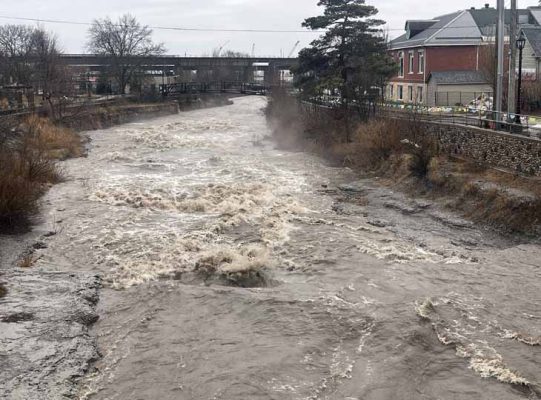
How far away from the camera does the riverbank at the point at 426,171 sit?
64.7 feet

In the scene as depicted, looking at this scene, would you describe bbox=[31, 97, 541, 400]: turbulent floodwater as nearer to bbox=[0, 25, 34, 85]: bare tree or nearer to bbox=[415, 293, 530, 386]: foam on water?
bbox=[415, 293, 530, 386]: foam on water

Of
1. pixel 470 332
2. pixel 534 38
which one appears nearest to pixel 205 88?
pixel 534 38

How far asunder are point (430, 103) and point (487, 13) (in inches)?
441

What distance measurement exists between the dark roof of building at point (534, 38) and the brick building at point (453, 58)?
766 mm

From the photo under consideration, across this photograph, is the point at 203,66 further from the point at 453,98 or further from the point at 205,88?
the point at 453,98

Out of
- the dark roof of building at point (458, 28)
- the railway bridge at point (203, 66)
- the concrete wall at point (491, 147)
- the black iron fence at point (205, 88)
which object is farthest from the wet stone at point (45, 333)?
the railway bridge at point (203, 66)

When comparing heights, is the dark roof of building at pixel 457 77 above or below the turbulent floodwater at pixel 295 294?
above

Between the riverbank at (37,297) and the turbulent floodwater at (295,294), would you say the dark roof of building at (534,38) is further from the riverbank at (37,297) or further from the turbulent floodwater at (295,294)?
the riverbank at (37,297)

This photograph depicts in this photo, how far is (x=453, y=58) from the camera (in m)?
48.8

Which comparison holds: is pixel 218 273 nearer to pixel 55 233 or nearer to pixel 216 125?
pixel 55 233

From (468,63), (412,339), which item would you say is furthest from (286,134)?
(412,339)

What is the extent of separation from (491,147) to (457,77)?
25148 mm

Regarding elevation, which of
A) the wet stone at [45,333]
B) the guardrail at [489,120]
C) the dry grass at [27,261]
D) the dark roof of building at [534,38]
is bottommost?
the wet stone at [45,333]

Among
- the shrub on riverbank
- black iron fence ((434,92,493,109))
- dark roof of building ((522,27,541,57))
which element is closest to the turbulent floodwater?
the shrub on riverbank
